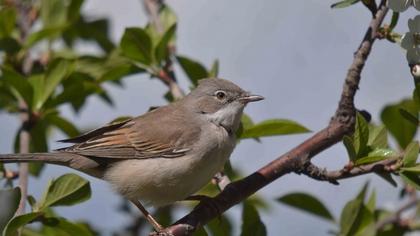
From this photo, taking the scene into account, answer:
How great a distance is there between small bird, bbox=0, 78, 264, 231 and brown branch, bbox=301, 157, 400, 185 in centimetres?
77

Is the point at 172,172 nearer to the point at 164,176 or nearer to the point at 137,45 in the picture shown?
the point at 164,176

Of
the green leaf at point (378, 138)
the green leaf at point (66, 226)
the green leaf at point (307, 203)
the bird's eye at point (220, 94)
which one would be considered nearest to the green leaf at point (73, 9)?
the bird's eye at point (220, 94)

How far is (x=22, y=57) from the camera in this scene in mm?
5012

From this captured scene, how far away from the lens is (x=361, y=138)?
331 cm

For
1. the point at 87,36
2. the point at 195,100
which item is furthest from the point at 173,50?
the point at 87,36

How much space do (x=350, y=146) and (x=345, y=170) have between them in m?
0.18

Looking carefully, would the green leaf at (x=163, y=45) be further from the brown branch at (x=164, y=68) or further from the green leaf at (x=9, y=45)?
the green leaf at (x=9, y=45)

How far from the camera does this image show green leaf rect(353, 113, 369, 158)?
3.26 m

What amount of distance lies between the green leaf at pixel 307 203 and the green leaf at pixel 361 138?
0.83m

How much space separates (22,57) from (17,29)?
419mm

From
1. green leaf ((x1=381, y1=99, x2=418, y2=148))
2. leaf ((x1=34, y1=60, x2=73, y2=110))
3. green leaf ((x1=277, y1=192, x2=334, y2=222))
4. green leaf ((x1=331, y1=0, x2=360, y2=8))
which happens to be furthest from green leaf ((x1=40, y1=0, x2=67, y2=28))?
green leaf ((x1=331, y1=0, x2=360, y2=8))

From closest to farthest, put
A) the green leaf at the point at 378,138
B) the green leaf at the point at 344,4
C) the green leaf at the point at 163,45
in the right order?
the green leaf at the point at 344,4, the green leaf at the point at 378,138, the green leaf at the point at 163,45

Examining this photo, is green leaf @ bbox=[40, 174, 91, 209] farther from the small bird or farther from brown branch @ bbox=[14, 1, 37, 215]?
the small bird

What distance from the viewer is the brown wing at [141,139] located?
4.41 meters
